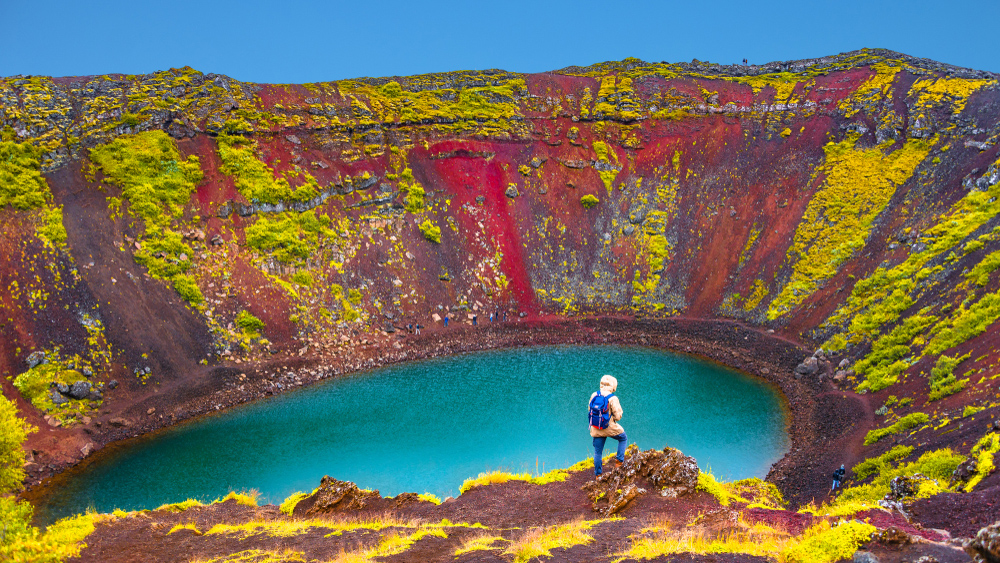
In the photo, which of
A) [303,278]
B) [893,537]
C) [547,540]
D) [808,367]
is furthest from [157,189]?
[893,537]

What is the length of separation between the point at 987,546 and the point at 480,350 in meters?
38.8

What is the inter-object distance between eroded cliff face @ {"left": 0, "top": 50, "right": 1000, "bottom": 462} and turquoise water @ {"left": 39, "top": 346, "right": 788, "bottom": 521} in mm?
5201

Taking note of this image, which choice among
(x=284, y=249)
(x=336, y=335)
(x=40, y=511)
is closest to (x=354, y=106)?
(x=284, y=249)

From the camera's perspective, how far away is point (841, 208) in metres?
48.3

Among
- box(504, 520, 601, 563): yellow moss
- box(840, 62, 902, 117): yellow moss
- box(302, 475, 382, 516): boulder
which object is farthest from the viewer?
box(840, 62, 902, 117): yellow moss

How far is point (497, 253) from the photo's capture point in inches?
2060

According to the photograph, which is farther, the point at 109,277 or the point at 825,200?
the point at 825,200

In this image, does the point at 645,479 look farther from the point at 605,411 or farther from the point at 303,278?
the point at 303,278

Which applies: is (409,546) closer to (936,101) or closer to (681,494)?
(681,494)

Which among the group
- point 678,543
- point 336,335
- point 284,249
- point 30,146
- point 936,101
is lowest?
point 678,543

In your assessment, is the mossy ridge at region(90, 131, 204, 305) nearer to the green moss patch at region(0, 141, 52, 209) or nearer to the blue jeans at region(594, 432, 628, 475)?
the green moss patch at region(0, 141, 52, 209)

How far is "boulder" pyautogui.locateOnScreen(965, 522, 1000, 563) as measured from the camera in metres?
6.71

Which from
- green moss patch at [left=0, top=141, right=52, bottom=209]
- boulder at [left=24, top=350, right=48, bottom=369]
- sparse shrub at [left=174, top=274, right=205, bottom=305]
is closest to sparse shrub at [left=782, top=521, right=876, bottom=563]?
boulder at [left=24, top=350, right=48, bottom=369]

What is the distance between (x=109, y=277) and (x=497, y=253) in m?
29.0
